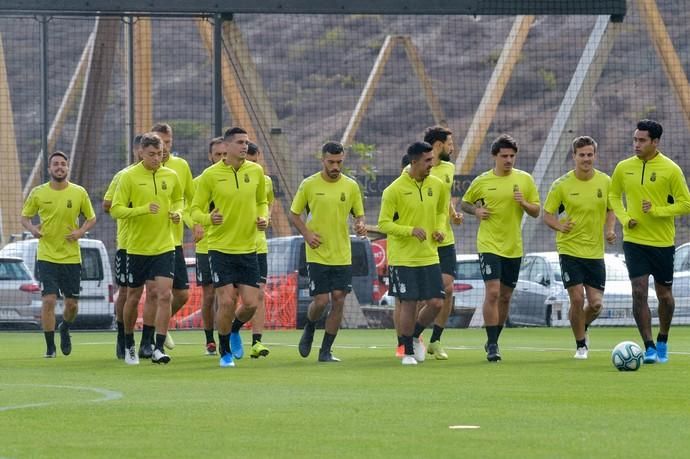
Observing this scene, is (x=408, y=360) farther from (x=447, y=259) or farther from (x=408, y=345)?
(x=447, y=259)

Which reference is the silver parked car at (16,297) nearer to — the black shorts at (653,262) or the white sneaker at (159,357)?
the white sneaker at (159,357)

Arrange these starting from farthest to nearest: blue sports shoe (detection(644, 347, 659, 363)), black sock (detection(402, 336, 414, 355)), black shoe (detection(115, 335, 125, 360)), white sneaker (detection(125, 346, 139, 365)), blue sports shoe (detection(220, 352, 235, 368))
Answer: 1. black shoe (detection(115, 335, 125, 360))
2. white sneaker (detection(125, 346, 139, 365))
3. black sock (detection(402, 336, 414, 355))
4. blue sports shoe (detection(644, 347, 659, 363))
5. blue sports shoe (detection(220, 352, 235, 368))

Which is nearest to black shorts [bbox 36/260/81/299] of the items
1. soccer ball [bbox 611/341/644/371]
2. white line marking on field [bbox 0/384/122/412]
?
white line marking on field [bbox 0/384/122/412]

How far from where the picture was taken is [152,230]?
16484 millimetres

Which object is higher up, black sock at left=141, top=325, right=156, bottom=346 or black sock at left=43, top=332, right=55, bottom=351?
black sock at left=141, top=325, right=156, bottom=346

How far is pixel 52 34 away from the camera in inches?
3381

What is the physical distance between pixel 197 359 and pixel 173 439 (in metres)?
8.09

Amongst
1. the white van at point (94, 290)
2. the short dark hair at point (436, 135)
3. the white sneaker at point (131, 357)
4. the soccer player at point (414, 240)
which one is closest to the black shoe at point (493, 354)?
the soccer player at point (414, 240)

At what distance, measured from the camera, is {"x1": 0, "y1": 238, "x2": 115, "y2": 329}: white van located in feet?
91.8

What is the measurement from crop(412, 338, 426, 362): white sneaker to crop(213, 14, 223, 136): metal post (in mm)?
9532

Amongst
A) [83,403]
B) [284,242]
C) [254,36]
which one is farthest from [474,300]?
[254,36]

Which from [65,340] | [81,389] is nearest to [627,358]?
[81,389]

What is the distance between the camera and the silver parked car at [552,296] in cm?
2708

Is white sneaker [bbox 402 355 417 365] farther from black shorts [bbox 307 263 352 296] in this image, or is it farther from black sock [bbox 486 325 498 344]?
black shorts [bbox 307 263 352 296]
